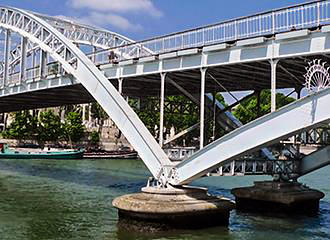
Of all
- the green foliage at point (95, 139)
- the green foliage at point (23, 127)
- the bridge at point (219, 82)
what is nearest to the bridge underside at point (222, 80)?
the bridge at point (219, 82)

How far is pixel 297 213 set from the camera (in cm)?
2155

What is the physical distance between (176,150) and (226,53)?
4.68 meters

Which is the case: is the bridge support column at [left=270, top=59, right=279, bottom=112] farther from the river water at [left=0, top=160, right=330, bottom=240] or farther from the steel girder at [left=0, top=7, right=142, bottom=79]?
the steel girder at [left=0, top=7, right=142, bottom=79]

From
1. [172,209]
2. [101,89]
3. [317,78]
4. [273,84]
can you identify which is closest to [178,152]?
[172,209]

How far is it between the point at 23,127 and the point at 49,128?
410cm

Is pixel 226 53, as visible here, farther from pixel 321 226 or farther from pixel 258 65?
pixel 321 226

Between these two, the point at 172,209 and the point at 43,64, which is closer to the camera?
the point at 172,209

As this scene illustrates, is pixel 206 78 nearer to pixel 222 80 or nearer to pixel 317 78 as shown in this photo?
pixel 222 80

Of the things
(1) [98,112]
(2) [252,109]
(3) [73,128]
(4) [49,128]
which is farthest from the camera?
(1) [98,112]

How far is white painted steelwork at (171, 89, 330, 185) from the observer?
13.7 meters

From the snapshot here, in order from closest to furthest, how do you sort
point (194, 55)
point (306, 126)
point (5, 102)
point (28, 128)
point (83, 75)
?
1. point (306, 126)
2. point (194, 55)
3. point (83, 75)
4. point (5, 102)
5. point (28, 128)

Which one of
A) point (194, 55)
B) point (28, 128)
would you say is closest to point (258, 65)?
point (194, 55)

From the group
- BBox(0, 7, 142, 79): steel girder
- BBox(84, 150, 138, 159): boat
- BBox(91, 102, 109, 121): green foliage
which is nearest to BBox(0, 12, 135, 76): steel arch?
BBox(0, 7, 142, 79): steel girder

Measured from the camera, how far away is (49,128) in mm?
78812
